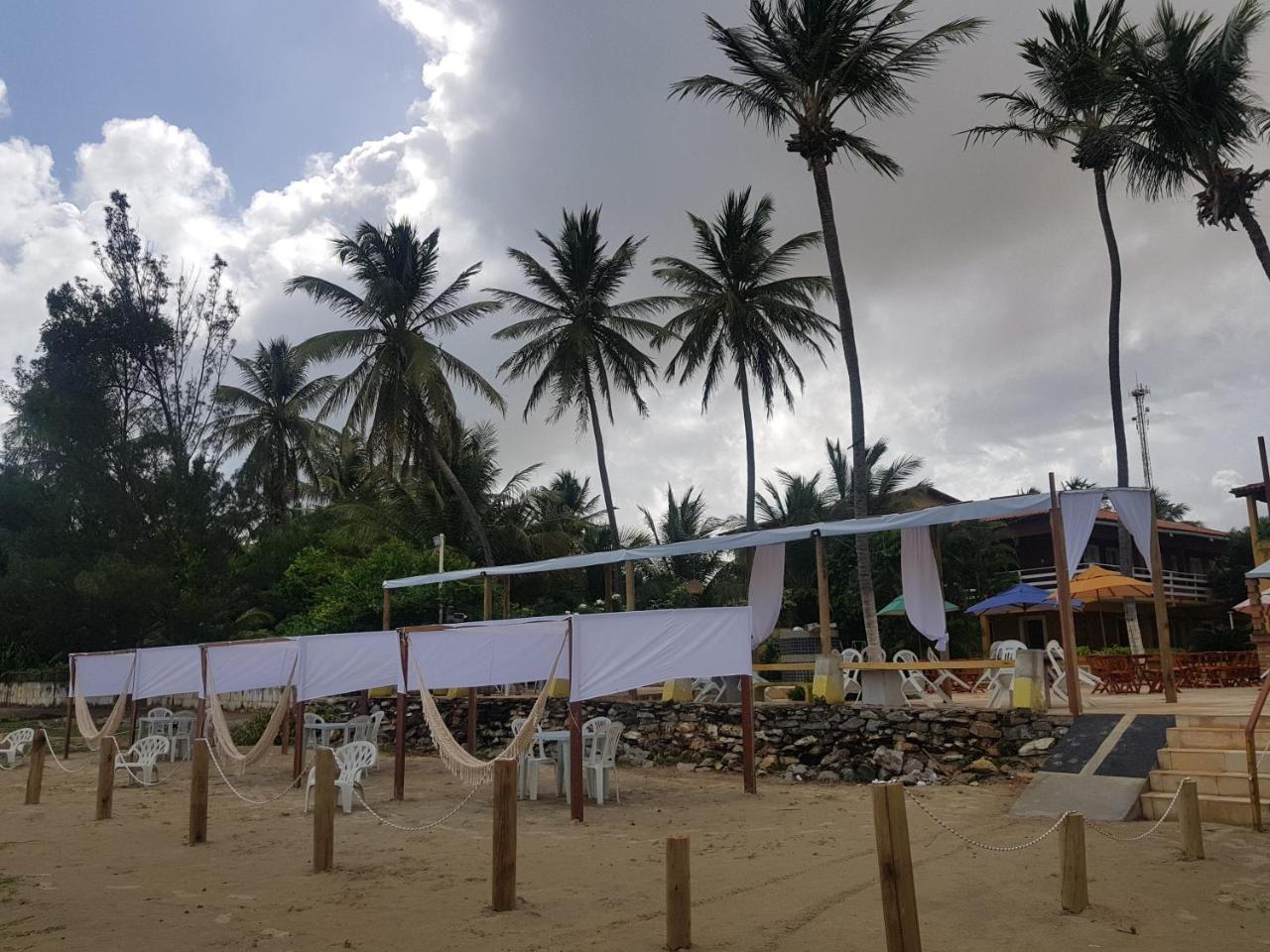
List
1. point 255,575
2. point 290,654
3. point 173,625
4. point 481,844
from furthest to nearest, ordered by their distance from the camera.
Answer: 1. point 255,575
2. point 173,625
3. point 290,654
4. point 481,844

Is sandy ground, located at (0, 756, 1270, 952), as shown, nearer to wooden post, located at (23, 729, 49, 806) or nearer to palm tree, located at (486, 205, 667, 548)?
wooden post, located at (23, 729, 49, 806)

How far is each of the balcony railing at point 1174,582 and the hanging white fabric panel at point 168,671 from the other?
21.3m

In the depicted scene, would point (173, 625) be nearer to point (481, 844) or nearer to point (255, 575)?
point (255, 575)

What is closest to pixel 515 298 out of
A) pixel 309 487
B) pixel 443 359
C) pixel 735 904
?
pixel 443 359

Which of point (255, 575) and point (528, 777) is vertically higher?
point (255, 575)

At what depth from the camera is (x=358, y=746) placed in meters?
11.4

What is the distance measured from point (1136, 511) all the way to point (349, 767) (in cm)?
962

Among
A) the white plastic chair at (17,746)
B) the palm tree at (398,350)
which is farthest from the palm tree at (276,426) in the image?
the white plastic chair at (17,746)

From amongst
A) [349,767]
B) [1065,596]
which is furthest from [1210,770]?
[349,767]

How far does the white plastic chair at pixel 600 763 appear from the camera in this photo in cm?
1144

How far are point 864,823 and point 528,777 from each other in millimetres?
4222

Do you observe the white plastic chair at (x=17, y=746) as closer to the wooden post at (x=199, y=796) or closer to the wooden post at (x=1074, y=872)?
the wooden post at (x=199, y=796)

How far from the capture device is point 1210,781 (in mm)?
8812

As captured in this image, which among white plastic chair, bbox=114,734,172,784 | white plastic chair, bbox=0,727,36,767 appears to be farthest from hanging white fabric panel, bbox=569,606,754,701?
white plastic chair, bbox=0,727,36,767
